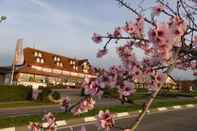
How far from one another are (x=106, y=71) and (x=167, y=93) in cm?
118

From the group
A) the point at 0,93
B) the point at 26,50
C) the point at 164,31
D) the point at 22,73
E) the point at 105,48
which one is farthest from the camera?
the point at 26,50

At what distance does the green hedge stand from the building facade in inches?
1158

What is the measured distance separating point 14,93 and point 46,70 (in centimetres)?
5052

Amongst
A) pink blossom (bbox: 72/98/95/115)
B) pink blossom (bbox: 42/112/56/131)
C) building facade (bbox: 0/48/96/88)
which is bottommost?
pink blossom (bbox: 42/112/56/131)

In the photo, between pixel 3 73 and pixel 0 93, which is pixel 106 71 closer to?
pixel 0 93

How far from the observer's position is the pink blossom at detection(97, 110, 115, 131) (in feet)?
10.0

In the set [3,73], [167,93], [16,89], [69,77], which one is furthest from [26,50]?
[167,93]

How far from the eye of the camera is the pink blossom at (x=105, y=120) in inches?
120

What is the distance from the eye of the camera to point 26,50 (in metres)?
92.2

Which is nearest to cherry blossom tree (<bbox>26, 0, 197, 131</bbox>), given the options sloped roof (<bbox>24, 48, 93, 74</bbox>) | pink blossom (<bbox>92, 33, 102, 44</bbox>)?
pink blossom (<bbox>92, 33, 102, 44</bbox>)

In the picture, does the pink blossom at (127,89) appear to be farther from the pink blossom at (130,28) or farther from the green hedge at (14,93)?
the green hedge at (14,93)

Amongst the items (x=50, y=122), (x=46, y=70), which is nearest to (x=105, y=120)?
(x=50, y=122)

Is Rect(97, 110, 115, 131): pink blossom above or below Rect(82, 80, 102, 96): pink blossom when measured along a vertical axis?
below

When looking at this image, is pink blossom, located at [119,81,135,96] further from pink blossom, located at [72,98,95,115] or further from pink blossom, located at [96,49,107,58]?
pink blossom, located at [96,49,107,58]
